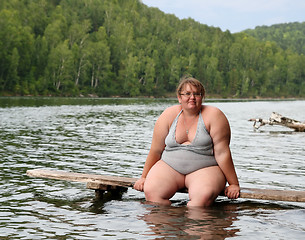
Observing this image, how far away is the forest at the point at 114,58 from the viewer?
95625 mm

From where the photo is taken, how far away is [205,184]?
20.9ft

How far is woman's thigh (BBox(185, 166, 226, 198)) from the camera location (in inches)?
251

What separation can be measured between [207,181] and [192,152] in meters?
0.45

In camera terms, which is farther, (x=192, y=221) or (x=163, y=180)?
(x=163, y=180)

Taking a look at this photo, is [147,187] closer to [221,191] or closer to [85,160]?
[221,191]

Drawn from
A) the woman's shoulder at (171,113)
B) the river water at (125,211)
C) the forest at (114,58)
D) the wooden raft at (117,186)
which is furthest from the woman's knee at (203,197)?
the forest at (114,58)

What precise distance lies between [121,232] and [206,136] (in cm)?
171

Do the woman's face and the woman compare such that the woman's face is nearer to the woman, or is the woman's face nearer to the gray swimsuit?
the woman

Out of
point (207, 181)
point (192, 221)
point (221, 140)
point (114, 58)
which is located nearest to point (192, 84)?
point (221, 140)

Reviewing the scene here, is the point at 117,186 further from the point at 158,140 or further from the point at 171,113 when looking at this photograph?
the point at 171,113

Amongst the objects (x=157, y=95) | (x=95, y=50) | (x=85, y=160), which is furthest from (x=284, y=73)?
(x=85, y=160)

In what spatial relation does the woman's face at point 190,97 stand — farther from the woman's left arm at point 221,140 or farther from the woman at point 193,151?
the woman's left arm at point 221,140

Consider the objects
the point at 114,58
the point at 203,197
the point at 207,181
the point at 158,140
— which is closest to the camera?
the point at 207,181

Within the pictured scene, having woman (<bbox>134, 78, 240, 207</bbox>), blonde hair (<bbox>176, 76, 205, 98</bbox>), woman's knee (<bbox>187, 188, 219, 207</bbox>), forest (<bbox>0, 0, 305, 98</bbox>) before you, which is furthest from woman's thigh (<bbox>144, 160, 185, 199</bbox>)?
forest (<bbox>0, 0, 305, 98</bbox>)
